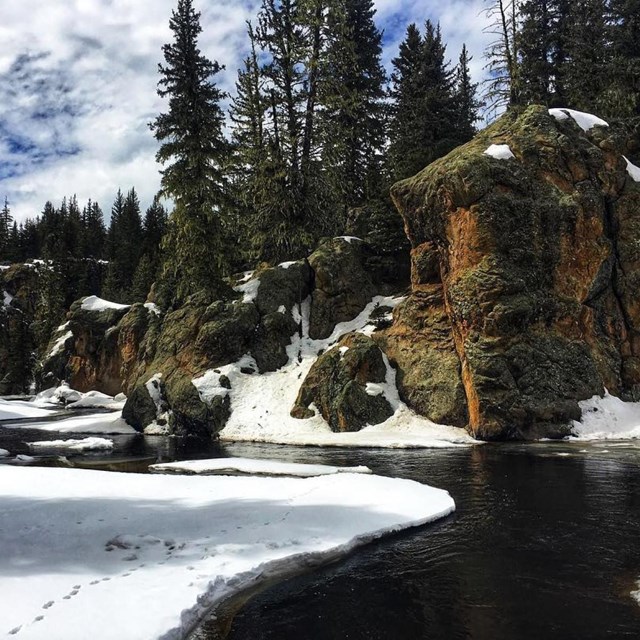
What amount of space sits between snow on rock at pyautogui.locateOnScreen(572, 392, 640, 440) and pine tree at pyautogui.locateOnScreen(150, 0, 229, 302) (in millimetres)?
19899

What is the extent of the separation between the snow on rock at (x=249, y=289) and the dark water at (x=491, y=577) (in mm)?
18532

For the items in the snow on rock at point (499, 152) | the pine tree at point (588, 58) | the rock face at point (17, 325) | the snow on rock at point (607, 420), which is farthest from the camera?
the rock face at point (17, 325)

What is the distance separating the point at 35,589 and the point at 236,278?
2845cm

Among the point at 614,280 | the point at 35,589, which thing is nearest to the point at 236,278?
the point at 614,280

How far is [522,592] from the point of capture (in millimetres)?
6242

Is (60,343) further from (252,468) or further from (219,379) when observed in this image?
(252,468)

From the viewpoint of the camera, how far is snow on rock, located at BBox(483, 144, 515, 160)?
2288cm

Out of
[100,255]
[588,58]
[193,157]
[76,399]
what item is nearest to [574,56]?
[588,58]

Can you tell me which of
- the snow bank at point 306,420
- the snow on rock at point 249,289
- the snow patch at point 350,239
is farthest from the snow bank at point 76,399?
the snow patch at point 350,239

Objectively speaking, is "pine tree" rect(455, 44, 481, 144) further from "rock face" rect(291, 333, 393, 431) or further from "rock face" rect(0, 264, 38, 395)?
"rock face" rect(0, 264, 38, 395)

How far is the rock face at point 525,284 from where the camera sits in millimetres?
19953

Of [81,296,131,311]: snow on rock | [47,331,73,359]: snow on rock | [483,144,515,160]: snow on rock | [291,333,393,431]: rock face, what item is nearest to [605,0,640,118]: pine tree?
[483,144,515,160]: snow on rock

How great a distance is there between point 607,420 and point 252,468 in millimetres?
13763

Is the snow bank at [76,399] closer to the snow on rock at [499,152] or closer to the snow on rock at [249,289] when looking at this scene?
the snow on rock at [249,289]
